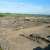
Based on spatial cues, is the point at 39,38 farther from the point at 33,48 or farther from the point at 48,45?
the point at 33,48

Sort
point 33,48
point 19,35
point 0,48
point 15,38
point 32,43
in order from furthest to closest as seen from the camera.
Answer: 1. point 19,35
2. point 15,38
3. point 32,43
4. point 33,48
5. point 0,48

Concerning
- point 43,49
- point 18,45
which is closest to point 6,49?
point 18,45

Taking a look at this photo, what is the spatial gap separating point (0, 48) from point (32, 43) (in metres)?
2.13

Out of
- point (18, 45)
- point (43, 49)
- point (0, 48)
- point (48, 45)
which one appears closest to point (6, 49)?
point (0, 48)

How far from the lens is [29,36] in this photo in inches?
356

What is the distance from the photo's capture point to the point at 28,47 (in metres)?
7.44

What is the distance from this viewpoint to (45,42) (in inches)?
336

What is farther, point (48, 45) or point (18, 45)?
point (48, 45)

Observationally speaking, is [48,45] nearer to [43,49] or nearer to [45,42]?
[45,42]

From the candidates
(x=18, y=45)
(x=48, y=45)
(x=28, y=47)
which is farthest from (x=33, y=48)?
(x=48, y=45)

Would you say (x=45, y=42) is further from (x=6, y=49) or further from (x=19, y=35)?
(x=6, y=49)

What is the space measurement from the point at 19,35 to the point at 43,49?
2190 mm

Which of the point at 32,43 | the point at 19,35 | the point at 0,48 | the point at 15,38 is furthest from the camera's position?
the point at 19,35

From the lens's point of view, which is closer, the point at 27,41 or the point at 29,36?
the point at 27,41
